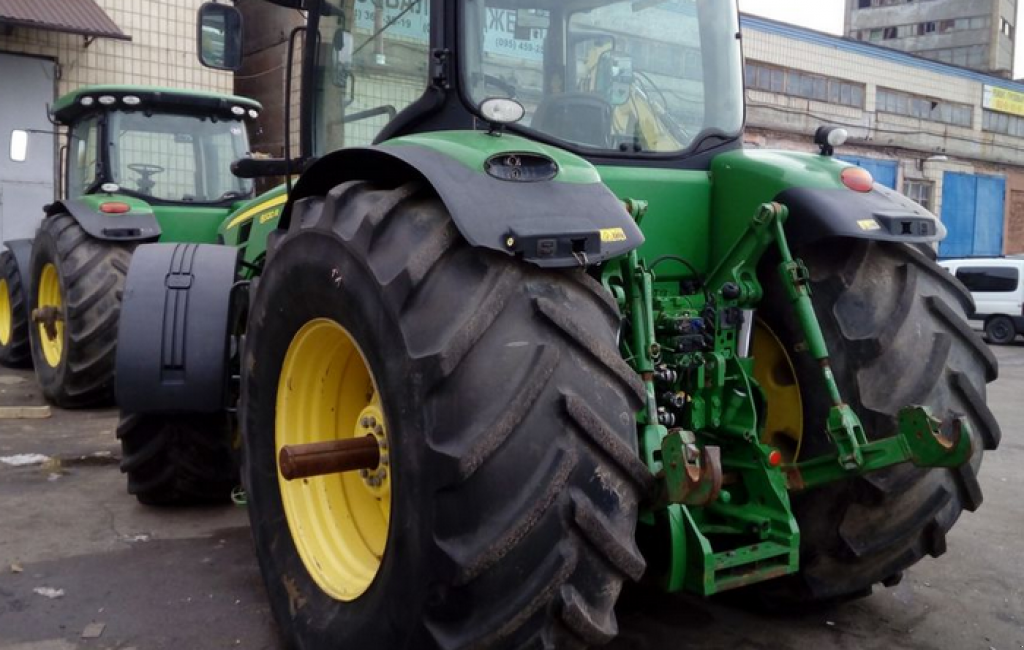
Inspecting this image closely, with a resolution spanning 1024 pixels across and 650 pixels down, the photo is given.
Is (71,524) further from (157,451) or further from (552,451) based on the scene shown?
(552,451)

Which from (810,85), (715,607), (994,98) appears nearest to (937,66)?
(994,98)

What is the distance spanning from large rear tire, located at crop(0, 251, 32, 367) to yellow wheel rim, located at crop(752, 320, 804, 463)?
7.52 metres

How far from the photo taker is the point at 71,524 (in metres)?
4.47

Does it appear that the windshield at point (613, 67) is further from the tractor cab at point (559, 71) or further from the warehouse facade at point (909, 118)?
the warehouse facade at point (909, 118)

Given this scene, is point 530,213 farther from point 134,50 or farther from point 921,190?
point 921,190

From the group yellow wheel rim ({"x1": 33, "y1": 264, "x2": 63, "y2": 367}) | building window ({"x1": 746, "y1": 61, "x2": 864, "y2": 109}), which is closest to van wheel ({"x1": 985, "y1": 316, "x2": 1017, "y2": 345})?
building window ({"x1": 746, "y1": 61, "x2": 864, "y2": 109})

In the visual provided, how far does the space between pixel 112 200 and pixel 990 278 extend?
15.9m

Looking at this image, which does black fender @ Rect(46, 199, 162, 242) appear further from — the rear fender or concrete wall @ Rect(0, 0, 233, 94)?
concrete wall @ Rect(0, 0, 233, 94)

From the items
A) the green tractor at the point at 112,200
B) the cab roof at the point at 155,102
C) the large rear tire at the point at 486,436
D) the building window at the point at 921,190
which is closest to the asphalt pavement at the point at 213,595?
the large rear tire at the point at 486,436

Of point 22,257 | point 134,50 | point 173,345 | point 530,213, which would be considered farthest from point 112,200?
point 134,50

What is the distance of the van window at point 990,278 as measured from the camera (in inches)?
687

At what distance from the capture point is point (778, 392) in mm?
3205

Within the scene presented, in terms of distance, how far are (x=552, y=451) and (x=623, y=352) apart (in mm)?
628

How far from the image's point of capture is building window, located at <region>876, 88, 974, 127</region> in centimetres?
2791
